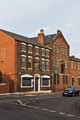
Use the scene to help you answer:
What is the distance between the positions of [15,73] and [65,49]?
24002mm

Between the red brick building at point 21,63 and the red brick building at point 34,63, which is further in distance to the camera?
the red brick building at point 34,63

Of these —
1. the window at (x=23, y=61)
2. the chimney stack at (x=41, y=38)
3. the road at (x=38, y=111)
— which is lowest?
the road at (x=38, y=111)

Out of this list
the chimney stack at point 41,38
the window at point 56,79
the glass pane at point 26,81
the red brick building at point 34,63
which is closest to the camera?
the red brick building at point 34,63

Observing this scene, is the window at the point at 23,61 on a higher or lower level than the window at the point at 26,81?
higher

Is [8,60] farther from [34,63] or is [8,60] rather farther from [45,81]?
[45,81]

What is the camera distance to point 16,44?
201 feet

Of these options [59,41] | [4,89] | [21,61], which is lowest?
[4,89]

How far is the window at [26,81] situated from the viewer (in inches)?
2469

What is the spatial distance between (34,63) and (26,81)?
4.26 metres

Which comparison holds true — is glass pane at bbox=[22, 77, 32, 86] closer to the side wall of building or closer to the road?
the side wall of building

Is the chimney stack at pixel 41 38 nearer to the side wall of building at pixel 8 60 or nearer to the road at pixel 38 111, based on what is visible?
the side wall of building at pixel 8 60

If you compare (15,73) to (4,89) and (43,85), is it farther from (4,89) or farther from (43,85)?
(43,85)

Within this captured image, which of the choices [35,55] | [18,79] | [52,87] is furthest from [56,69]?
[18,79]

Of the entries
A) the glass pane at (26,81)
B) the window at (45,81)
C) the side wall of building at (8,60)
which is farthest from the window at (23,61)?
the window at (45,81)
